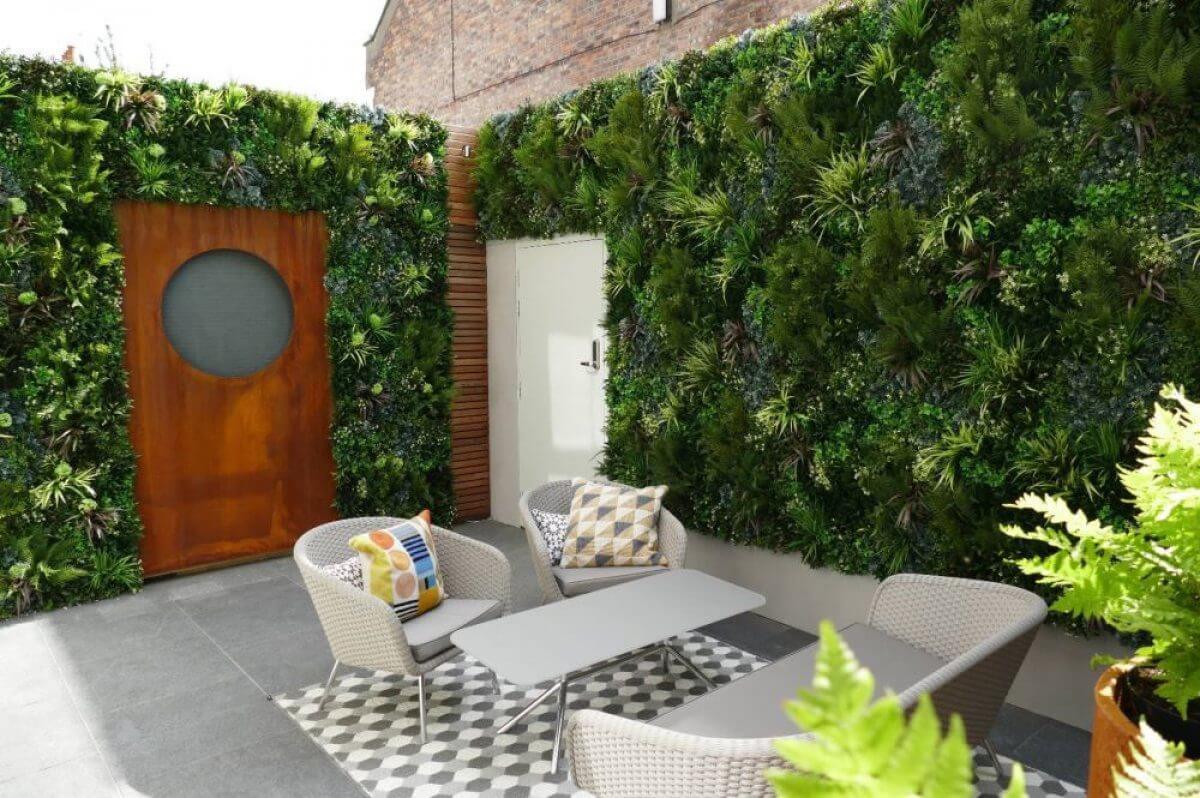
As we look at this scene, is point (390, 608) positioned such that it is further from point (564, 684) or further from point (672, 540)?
point (672, 540)

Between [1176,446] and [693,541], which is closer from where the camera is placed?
[1176,446]

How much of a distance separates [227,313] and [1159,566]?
217 inches

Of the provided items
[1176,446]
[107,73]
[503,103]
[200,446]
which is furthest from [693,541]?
[503,103]

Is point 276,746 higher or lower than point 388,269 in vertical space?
lower

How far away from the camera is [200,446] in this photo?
18.4 ft

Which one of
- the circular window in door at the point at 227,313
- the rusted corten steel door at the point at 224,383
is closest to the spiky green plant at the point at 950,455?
the rusted corten steel door at the point at 224,383

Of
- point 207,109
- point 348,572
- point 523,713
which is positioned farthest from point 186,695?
point 207,109

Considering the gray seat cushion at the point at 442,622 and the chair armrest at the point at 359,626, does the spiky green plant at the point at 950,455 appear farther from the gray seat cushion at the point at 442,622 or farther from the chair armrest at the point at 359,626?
the chair armrest at the point at 359,626

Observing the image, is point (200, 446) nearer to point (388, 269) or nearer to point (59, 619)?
point (59, 619)

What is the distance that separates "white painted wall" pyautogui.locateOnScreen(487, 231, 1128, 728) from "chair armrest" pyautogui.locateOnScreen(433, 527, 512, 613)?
4.98 ft

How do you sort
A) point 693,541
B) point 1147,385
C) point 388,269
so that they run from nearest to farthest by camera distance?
point 1147,385 → point 693,541 → point 388,269

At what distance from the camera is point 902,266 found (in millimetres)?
3900

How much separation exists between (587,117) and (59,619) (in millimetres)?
4336

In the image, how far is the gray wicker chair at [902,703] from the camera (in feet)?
6.90
